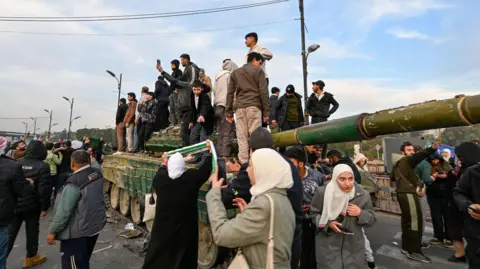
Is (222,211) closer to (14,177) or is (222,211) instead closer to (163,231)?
(163,231)

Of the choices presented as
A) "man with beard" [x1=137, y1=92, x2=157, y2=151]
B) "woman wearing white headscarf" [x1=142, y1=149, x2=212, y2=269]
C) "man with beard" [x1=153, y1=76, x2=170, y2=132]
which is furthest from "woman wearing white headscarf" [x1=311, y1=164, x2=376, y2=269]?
"man with beard" [x1=153, y1=76, x2=170, y2=132]

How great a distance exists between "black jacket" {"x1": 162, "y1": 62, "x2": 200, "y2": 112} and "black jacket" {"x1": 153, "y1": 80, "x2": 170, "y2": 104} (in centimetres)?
149

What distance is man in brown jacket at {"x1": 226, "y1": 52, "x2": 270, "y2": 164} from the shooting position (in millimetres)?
4320

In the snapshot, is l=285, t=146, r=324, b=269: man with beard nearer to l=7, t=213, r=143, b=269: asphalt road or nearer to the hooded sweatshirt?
the hooded sweatshirt

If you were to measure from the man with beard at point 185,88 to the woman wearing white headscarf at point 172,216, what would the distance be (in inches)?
122

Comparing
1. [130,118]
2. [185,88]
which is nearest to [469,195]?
[185,88]

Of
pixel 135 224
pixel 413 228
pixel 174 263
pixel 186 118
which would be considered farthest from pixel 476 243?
pixel 135 224

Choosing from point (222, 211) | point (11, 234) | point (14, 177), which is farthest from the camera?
point (11, 234)

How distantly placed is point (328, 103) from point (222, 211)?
5.24 meters

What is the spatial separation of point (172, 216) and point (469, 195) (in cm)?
331

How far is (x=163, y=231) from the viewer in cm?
273

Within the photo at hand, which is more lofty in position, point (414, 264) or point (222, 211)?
point (222, 211)

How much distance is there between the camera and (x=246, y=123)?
4.39 m

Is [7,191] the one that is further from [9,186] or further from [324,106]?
[324,106]
